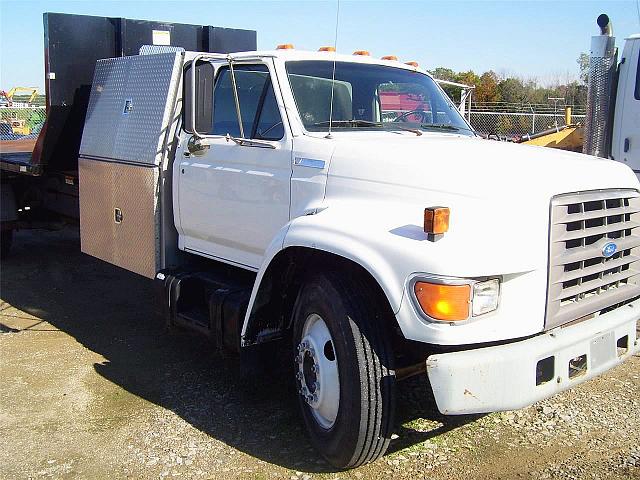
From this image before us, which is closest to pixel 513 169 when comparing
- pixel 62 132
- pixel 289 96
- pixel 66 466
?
pixel 289 96

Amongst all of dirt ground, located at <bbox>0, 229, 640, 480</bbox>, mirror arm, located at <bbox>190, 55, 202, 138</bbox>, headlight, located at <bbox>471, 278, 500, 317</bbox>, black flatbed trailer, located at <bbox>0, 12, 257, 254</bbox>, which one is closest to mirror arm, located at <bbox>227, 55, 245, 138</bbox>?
mirror arm, located at <bbox>190, 55, 202, 138</bbox>

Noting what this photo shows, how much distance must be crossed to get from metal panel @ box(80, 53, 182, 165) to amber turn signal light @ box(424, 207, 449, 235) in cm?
274

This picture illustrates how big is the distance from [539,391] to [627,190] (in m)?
1.31

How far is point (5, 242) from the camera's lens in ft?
29.5

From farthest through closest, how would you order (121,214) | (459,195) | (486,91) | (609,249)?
(486,91)
(121,214)
(609,249)
(459,195)

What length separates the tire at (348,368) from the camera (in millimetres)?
3482

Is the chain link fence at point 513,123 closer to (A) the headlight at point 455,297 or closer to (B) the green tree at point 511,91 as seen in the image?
(B) the green tree at point 511,91

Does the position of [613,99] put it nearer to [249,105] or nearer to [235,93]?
[249,105]

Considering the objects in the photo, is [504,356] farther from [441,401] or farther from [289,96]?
[289,96]

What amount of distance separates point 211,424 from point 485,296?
2086 millimetres

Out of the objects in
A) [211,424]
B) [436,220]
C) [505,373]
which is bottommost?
[211,424]

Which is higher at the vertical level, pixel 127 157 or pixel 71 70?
pixel 71 70

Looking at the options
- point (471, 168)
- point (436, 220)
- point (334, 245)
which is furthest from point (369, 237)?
point (471, 168)

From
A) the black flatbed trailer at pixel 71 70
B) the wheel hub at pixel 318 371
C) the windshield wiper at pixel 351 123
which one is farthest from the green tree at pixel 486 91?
the wheel hub at pixel 318 371
